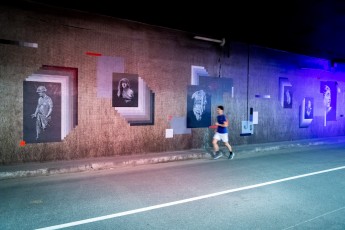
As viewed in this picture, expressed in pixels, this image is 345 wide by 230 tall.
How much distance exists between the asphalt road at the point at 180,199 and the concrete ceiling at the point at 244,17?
5.01 metres

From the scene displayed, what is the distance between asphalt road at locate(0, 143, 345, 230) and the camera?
511 centimetres

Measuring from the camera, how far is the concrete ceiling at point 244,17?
9.72 meters

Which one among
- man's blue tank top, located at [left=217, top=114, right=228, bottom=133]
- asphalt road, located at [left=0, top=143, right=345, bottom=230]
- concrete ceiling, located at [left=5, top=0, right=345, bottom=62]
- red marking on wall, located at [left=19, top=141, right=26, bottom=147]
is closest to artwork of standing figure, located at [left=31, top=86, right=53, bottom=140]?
red marking on wall, located at [left=19, top=141, right=26, bottom=147]

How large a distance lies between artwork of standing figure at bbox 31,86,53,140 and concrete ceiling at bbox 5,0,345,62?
2658 millimetres

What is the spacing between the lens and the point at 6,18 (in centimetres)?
903

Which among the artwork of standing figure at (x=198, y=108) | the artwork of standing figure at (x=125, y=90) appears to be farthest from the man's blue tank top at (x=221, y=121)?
the artwork of standing figure at (x=125, y=90)

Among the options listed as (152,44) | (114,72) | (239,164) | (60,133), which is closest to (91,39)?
(114,72)

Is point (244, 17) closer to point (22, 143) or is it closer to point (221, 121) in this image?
point (221, 121)

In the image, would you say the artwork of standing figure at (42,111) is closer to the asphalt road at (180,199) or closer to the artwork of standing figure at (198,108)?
the asphalt road at (180,199)

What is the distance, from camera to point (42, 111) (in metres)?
9.73

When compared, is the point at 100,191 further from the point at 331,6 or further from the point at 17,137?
the point at 331,6

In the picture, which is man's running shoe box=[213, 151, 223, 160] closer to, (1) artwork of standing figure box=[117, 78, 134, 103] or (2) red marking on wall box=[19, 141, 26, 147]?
(1) artwork of standing figure box=[117, 78, 134, 103]

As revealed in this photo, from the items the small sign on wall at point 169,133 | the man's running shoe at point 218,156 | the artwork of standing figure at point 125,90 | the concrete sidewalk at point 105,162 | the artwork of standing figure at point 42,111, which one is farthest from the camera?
the small sign on wall at point 169,133

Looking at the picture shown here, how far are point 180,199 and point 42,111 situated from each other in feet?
18.4
